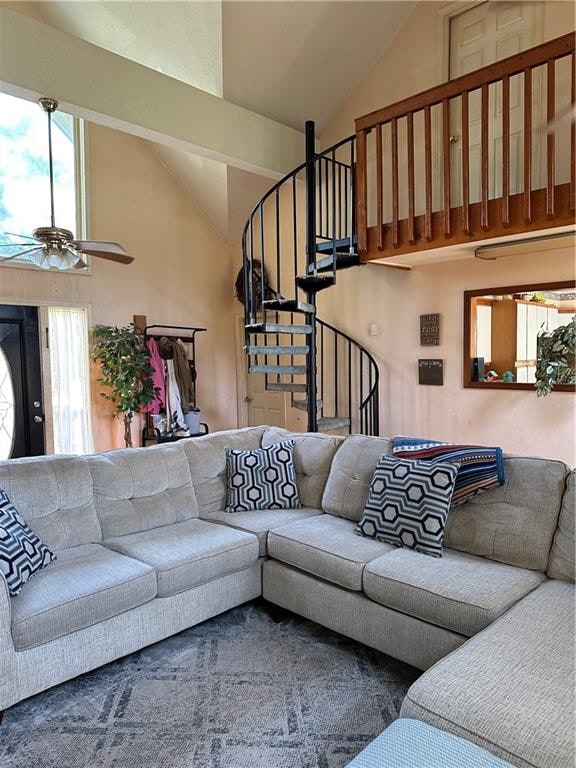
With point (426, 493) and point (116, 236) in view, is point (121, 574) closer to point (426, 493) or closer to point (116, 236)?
point (426, 493)

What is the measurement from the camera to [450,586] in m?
2.05

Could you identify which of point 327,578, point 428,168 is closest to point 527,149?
point 428,168

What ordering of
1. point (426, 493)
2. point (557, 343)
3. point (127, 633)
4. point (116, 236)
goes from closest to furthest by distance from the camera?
point (127, 633)
point (426, 493)
point (557, 343)
point (116, 236)

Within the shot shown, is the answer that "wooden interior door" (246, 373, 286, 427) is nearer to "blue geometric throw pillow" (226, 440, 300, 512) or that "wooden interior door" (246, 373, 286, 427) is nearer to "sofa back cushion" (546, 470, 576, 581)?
"blue geometric throw pillow" (226, 440, 300, 512)

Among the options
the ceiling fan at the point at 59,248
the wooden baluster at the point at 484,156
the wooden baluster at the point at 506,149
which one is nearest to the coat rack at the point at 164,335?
the ceiling fan at the point at 59,248

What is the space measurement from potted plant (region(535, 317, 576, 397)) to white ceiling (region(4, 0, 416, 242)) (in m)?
3.26

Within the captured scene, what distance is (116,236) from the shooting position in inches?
227

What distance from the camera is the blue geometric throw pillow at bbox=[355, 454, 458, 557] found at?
239 centimetres

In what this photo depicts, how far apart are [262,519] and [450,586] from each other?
1.18 metres

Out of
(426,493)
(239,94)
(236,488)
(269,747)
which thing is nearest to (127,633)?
(269,747)

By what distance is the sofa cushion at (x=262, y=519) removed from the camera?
277 cm

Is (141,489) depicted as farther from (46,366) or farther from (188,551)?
(46,366)

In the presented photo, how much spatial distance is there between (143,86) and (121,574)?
368 centimetres

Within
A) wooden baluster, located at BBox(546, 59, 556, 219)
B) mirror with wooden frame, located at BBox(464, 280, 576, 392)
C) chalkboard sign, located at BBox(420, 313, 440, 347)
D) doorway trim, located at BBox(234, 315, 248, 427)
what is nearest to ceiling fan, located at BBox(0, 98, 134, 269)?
wooden baluster, located at BBox(546, 59, 556, 219)
